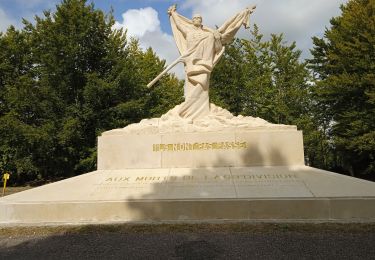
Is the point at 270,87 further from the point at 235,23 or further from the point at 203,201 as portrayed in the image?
the point at 203,201

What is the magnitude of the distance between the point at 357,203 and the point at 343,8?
22653mm

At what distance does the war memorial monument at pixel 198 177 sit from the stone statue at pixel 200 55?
0.03 m

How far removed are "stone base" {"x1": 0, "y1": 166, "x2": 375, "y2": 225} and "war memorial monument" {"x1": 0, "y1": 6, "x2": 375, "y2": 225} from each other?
0.07 feet

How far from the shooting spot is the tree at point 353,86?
21.4 metres

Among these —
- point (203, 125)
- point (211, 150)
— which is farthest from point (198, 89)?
point (211, 150)

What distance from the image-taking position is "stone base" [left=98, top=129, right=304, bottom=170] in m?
10.7

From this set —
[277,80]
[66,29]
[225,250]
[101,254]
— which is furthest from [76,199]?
[277,80]

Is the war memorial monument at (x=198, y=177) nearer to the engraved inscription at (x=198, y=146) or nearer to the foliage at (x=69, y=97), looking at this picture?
the engraved inscription at (x=198, y=146)

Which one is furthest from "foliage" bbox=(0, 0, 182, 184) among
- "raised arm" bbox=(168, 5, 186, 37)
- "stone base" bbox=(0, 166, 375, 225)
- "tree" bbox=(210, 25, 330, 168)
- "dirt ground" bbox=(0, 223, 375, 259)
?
"dirt ground" bbox=(0, 223, 375, 259)

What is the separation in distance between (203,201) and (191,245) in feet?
6.46

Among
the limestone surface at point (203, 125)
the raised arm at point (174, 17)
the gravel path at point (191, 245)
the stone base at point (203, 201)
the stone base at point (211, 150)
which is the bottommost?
the gravel path at point (191, 245)

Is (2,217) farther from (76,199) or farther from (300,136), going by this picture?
(300,136)

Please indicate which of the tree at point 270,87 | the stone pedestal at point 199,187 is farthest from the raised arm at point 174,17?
the tree at point 270,87

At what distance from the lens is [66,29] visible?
81.8 ft
